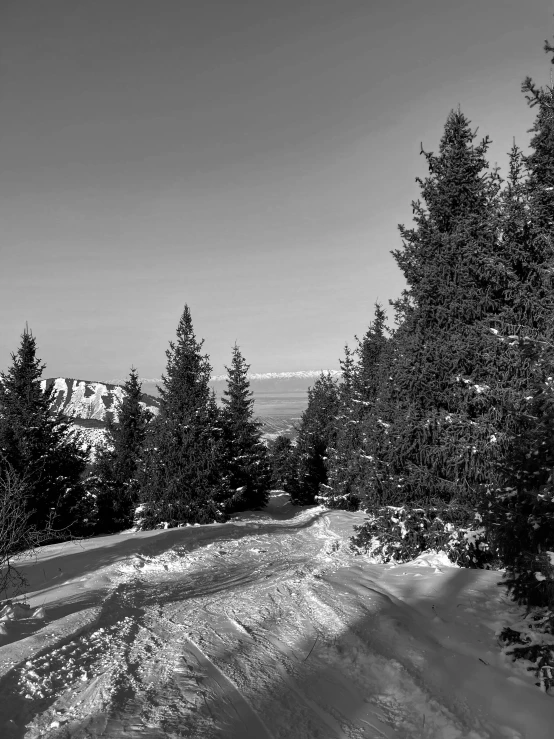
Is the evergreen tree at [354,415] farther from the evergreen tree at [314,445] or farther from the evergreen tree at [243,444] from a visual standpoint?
the evergreen tree at [314,445]

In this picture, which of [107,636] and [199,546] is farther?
[199,546]

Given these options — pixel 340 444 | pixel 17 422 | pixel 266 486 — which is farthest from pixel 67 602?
pixel 266 486

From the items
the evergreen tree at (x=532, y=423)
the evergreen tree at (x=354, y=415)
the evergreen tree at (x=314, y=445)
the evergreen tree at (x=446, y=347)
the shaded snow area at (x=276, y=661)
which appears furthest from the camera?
the evergreen tree at (x=314, y=445)

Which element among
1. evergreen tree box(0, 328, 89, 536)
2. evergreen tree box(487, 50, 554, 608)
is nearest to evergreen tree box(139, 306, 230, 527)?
evergreen tree box(0, 328, 89, 536)

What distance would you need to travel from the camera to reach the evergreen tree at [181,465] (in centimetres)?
1978

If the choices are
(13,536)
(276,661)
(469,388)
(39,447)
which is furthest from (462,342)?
(39,447)

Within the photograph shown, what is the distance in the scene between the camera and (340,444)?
2688 cm

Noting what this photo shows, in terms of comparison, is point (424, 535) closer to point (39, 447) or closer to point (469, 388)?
point (469, 388)

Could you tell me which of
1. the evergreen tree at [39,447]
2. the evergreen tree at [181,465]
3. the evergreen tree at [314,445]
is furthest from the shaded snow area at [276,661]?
the evergreen tree at [314,445]

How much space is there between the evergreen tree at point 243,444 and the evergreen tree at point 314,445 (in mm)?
8361

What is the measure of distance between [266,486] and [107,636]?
2472 cm

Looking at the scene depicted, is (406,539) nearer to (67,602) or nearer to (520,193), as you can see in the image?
(67,602)

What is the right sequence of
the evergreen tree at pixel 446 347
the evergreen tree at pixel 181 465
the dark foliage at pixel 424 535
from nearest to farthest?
1. the dark foliage at pixel 424 535
2. the evergreen tree at pixel 446 347
3. the evergreen tree at pixel 181 465

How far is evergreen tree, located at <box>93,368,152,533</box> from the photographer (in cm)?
2738
